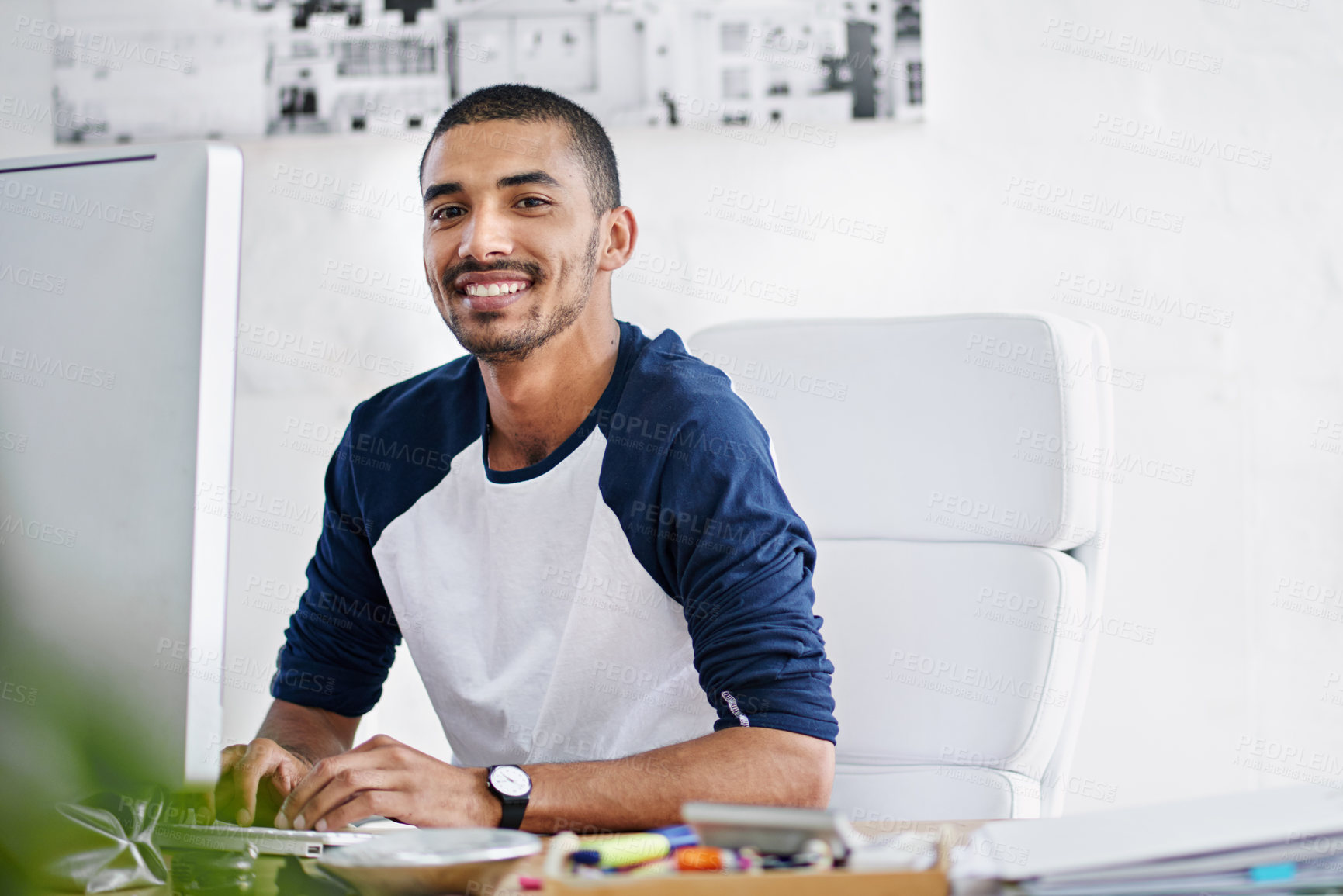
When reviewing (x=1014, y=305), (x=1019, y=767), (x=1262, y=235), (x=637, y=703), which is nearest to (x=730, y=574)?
(x=637, y=703)

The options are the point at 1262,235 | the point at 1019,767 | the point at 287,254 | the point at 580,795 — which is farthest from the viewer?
the point at 287,254

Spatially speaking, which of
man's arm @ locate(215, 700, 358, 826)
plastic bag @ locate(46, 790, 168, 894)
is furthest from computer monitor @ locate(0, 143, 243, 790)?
man's arm @ locate(215, 700, 358, 826)

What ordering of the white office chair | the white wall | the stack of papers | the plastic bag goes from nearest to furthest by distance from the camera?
the stack of papers → the plastic bag → the white office chair → the white wall

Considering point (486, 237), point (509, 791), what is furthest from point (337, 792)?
point (486, 237)

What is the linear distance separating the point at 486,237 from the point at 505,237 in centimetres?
2

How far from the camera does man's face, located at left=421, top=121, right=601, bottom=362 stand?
1.22 metres

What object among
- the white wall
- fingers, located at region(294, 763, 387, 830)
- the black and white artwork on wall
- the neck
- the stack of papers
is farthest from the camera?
the black and white artwork on wall

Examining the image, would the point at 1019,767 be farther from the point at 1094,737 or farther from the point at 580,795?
the point at 1094,737

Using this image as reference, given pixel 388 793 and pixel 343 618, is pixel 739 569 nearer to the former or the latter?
pixel 388 793

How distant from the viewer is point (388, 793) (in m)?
0.81

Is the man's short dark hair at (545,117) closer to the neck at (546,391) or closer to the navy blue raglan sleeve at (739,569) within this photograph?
the neck at (546,391)

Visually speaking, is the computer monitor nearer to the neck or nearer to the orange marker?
the orange marker

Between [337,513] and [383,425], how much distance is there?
4.7 inches

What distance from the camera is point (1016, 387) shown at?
45.7 inches
